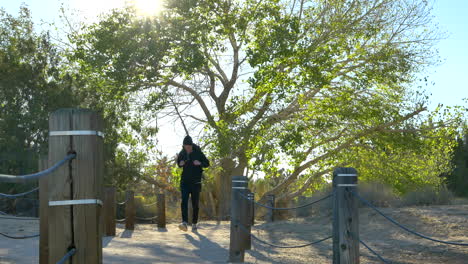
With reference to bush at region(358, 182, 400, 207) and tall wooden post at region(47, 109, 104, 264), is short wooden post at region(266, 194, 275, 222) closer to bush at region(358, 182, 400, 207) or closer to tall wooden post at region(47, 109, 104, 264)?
bush at region(358, 182, 400, 207)

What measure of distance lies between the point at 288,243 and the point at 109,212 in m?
3.43

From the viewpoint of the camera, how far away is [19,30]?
19312mm

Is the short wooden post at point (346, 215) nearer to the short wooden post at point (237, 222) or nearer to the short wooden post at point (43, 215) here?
the short wooden post at point (237, 222)

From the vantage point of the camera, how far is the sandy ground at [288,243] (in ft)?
26.1

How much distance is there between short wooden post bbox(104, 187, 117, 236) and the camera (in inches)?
418

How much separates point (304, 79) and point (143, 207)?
823cm

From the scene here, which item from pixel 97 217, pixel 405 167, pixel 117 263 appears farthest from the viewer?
pixel 405 167

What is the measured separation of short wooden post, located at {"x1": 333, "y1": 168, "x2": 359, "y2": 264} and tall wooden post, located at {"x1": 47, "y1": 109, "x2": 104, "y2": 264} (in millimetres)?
2604

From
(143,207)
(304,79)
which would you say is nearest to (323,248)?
(304,79)

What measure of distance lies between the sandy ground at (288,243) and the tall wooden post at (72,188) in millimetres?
3406

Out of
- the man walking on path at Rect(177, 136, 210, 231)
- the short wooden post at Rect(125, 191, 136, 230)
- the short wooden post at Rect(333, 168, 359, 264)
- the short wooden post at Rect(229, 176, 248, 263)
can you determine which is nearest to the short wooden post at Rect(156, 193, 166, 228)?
the short wooden post at Rect(125, 191, 136, 230)

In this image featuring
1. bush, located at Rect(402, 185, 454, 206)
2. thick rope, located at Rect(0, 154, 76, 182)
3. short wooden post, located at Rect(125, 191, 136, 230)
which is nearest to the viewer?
thick rope, located at Rect(0, 154, 76, 182)

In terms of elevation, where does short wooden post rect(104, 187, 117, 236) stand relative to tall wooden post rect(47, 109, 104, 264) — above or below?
below

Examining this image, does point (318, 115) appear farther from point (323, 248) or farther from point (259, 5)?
point (323, 248)
